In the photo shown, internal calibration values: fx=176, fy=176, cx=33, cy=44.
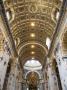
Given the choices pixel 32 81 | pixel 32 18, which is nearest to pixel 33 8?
pixel 32 18

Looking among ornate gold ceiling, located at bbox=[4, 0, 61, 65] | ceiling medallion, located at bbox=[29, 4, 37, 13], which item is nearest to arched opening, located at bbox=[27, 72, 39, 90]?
ornate gold ceiling, located at bbox=[4, 0, 61, 65]

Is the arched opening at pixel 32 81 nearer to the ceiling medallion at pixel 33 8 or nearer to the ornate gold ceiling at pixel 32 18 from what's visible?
the ornate gold ceiling at pixel 32 18

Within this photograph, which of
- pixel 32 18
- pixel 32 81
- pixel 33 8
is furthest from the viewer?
pixel 32 81

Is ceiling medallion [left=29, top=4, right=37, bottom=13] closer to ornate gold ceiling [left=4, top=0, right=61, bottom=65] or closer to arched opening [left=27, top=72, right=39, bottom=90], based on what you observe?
ornate gold ceiling [left=4, top=0, right=61, bottom=65]

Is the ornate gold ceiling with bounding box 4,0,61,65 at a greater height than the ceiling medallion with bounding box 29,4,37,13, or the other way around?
the ceiling medallion with bounding box 29,4,37,13

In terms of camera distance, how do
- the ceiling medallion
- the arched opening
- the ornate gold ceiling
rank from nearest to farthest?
the ornate gold ceiling, the ceiling medallion, the arched opening

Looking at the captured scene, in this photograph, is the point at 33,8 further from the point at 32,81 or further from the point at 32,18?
the point at 32,81

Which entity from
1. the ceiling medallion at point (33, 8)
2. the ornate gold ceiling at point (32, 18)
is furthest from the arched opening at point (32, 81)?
the ceiling medallion at point (33, 8)

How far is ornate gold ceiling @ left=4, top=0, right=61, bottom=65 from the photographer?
1672cm

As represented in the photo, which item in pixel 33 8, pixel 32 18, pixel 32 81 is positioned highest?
pixel 33 8

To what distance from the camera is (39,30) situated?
21703 millimetres

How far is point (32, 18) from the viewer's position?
1938cm

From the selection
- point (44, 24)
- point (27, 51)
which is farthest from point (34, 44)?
point (44, 24)

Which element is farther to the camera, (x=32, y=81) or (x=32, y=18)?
(x=32, y=81)
